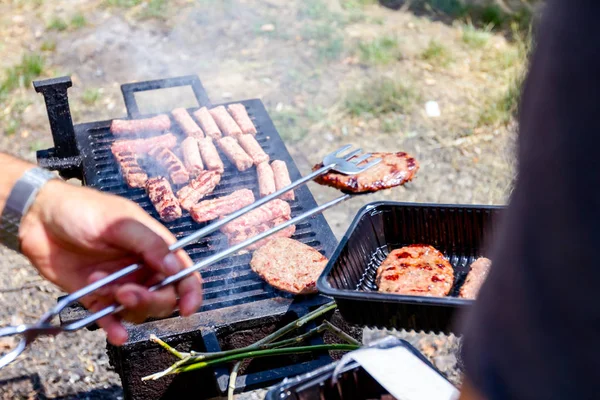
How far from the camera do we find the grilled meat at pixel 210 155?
3.31 m

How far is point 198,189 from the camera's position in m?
3.13

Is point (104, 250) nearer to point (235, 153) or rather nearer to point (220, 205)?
point (220, 205)

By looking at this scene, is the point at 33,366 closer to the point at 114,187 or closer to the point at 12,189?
the point at 114,187

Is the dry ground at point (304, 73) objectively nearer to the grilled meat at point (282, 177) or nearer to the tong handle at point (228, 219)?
the grilled meat at point (282, 177)

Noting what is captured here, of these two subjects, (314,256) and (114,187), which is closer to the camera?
(314,256)

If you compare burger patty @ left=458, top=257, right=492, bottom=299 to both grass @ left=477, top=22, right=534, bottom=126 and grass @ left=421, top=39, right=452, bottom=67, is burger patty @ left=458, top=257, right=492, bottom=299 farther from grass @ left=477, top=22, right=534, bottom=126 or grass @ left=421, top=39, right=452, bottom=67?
grass @ left=421, top=39, right=452, bottom=67

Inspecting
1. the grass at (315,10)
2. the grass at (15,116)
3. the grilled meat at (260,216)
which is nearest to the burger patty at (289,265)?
the grilled meat at (260,216)

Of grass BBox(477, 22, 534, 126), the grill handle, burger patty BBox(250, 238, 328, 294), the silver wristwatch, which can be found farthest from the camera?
grass BBox(477, 22, 534, 126)

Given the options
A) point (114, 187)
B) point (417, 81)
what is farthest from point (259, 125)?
point (417, 81)

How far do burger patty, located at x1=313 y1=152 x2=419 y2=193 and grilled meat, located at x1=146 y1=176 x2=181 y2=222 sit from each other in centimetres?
70

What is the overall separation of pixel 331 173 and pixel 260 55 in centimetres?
449

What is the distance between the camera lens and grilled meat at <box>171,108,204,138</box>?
359 centimetres

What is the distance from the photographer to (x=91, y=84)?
21.2 ft

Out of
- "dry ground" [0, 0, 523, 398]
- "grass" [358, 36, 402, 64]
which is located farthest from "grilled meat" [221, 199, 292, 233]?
"grass" [358, 36, 402, 64]
